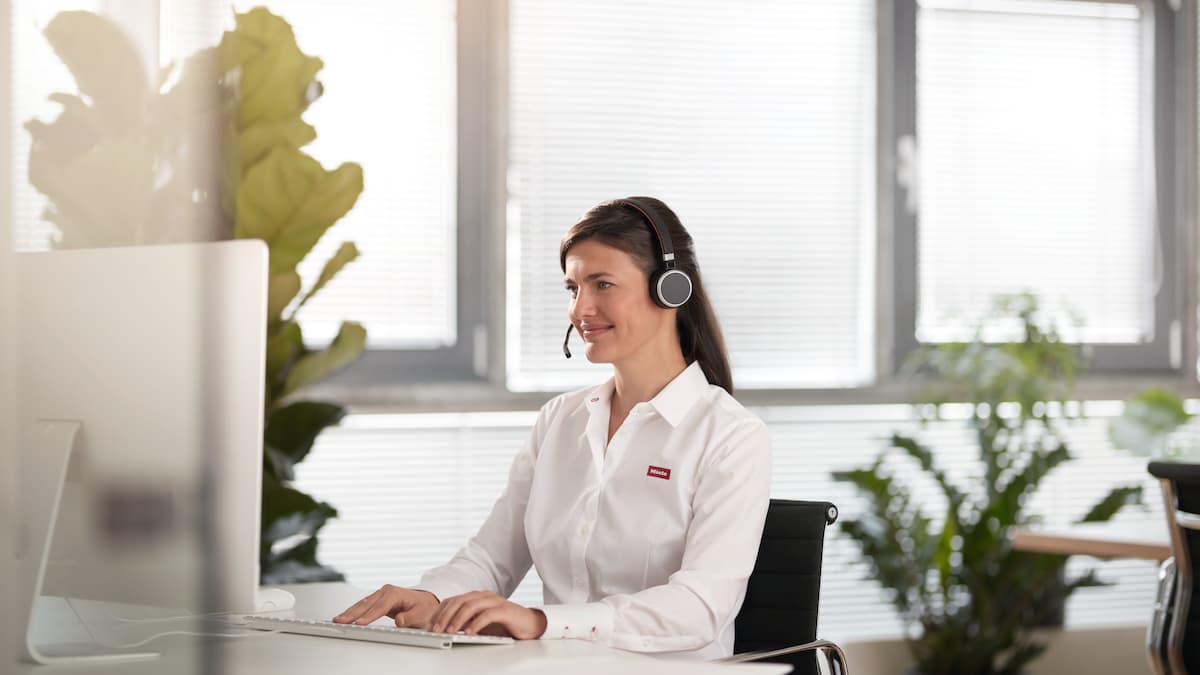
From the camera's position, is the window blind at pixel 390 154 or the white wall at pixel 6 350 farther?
the window blind at pixel 390 154

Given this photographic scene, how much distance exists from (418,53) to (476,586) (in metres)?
2.07

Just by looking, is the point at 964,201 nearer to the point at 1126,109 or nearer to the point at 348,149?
the point at 1126,109

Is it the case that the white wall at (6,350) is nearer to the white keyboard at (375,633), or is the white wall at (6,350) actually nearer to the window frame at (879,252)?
the white keyboard at (375,633)

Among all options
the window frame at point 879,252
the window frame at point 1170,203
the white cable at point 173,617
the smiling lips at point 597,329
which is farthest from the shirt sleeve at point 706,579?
the window frame at point 1170,203

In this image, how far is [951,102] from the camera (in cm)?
400

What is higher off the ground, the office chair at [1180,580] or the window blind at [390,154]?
the window blind at [390,154]

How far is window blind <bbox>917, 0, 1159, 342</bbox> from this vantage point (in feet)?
13.1

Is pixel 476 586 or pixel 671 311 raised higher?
pixel 671 311

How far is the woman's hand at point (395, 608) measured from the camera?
1504 mm

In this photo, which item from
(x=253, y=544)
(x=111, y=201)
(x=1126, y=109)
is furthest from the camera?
(x=1126, y=109)

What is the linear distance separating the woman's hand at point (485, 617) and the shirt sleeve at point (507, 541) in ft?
1.41

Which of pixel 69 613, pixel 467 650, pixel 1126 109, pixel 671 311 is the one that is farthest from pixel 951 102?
pixel 69 613

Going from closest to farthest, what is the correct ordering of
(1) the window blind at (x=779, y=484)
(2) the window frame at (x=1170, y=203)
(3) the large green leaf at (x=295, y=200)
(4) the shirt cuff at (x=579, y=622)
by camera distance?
(4) the shirt cuff at (x=579, y=622), (3) the large green leaf at (x=295, y=200), (1) the window blind at (x=779, y=484), (2) the window frame at (x=1170, y=203)

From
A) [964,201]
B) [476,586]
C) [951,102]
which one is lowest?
[476,586]
